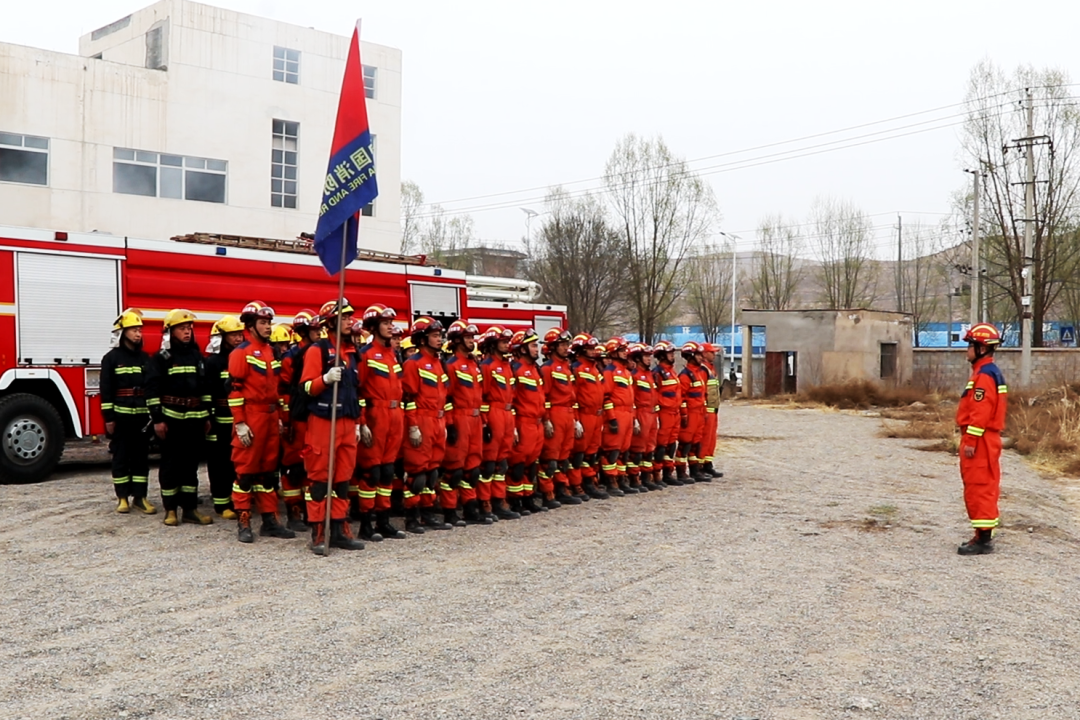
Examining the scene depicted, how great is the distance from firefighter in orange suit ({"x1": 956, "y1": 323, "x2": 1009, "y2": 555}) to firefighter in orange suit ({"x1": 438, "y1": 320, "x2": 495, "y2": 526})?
436 centimetres

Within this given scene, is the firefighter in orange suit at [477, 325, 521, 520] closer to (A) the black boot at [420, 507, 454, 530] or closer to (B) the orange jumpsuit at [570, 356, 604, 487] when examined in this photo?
(A) the black boot at [420, 507, 454, 530]

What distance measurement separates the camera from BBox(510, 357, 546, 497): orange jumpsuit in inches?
398

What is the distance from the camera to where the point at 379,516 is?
859 cm

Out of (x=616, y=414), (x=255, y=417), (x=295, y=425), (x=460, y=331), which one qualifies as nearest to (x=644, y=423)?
(x=616, y=414)

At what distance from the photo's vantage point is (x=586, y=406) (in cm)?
1136

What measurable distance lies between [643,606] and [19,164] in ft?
72.0

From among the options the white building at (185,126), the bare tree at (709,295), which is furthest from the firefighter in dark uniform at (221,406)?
the bare tree at (709,295)

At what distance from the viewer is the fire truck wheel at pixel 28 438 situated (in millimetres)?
10672

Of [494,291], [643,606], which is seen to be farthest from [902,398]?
[643,606]

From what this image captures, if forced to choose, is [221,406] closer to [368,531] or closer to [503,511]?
[368,531]

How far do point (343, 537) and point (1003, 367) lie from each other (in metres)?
32.1

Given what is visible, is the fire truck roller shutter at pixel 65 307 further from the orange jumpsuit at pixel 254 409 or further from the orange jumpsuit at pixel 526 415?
the orange jumpsuit at pixel 526 415

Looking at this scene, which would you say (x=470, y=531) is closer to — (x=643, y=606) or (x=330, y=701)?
(x=643, y=606)

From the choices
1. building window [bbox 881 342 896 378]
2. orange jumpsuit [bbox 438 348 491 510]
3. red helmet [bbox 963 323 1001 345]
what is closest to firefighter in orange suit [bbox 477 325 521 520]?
orange jumpsuit [bbox 438 348 491 510]
